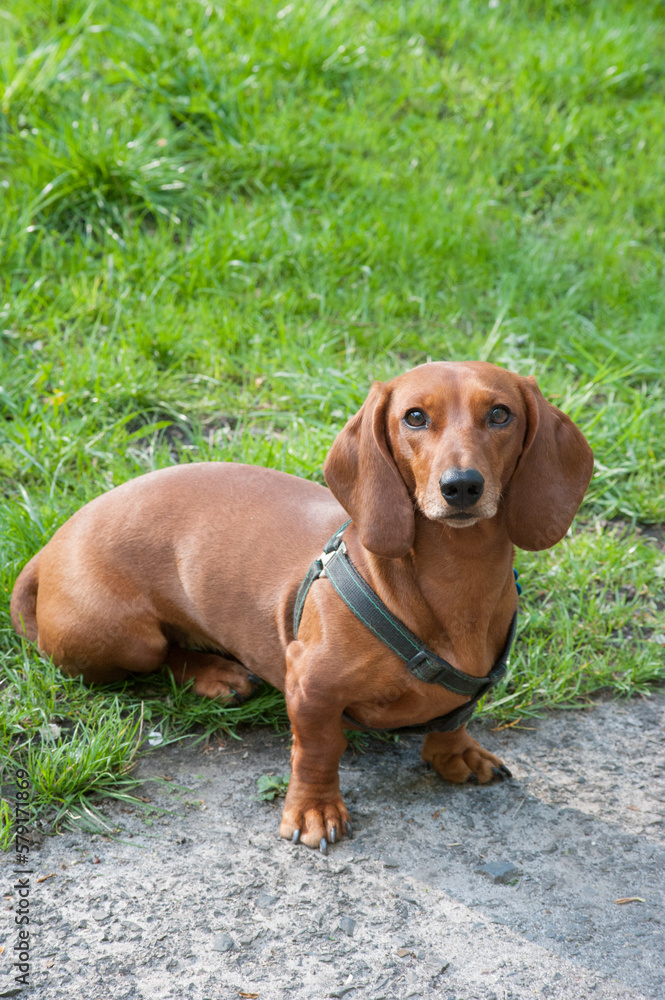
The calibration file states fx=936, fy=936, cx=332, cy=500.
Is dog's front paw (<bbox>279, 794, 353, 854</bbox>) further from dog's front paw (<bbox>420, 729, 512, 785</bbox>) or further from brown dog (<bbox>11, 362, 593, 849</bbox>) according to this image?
dog's front paw (<bbox>420, 729, 512, 785</bbox>)

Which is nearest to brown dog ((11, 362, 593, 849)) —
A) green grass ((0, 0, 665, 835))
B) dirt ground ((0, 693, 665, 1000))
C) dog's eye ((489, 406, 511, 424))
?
dog's eye ((489, 406, 511, 424))

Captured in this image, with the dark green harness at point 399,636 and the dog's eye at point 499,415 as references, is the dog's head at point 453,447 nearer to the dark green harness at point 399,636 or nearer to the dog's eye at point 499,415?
the dog's eye at point 499,415

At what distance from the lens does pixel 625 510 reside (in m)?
3.78

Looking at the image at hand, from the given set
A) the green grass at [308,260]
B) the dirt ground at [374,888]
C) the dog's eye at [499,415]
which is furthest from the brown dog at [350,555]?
the green grass at [308,260]

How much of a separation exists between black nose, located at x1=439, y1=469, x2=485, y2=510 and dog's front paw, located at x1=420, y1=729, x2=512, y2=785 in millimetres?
897

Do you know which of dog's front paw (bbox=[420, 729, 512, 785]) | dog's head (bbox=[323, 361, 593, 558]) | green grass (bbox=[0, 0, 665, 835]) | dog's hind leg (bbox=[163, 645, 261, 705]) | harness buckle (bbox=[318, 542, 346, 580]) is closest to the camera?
dog's head (bbox=[323, 361, 593, 558])

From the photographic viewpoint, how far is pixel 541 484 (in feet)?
7.64

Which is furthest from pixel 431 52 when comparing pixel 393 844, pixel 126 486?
pixel 393 844

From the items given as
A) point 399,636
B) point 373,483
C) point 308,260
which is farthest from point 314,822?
point 308,260

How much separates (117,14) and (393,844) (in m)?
4.96

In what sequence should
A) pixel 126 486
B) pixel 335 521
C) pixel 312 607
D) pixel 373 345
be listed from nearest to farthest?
pixel 312 607 < pixel 335 521 < pixel 126 486 < pixel 373 345

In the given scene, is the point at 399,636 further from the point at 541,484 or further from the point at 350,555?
the point at 541,484

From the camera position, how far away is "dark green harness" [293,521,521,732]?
2330 mm

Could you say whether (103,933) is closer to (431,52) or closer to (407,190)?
(407,190)
